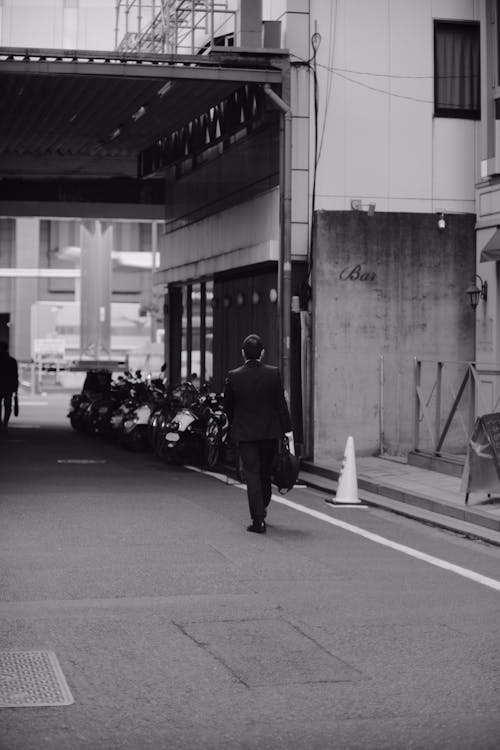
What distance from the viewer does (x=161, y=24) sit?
73.6 ft

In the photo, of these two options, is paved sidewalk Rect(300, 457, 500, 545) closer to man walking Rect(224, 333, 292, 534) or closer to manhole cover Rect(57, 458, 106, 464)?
man walking Rect(224, 333, 292, 534)

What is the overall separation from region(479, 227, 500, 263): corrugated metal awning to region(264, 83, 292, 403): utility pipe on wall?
2.82m

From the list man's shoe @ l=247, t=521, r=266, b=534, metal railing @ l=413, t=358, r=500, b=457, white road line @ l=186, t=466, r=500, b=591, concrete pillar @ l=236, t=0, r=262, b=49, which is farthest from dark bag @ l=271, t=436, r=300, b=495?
concrete pillar @ l=236, t=0, r=262, b=49

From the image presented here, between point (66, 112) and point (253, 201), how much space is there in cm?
361

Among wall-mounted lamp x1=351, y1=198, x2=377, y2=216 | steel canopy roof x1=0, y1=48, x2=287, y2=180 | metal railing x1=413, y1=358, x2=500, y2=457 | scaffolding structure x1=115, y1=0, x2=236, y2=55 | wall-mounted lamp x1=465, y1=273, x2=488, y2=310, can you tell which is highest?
scaffolding structure x1=115, y1=0, x2=236, y2=55

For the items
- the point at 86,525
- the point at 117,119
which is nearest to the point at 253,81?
the point at 117,119

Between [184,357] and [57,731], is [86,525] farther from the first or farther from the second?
[184,357]

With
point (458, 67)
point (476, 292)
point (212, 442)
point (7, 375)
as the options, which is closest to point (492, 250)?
point (476, 292)

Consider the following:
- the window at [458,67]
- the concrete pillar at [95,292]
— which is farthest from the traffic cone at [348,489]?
the concrete pillar at [95,292]

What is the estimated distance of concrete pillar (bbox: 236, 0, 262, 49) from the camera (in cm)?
2027

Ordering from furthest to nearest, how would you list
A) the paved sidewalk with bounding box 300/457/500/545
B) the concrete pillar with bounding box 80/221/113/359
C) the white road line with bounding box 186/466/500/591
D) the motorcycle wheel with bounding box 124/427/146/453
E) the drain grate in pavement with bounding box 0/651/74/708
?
the concrete pillar with bounding box 80/221/113/359 < the motorcycle wheel with bounding box 124/427/146/453 < the paved sidewalk with bounding box 300/457/500/545 < the white road line with bounding box 186/466/500/591 < the drain grate in pavement with bounding box 0/651/74/708

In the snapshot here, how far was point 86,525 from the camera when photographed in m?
13.4

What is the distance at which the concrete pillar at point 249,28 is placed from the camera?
20266mm

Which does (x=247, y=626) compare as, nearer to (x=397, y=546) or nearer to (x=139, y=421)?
(x=397, y=546)
